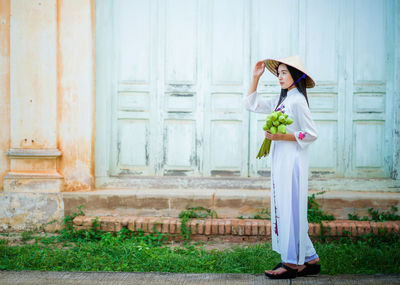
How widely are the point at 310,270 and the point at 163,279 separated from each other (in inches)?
50.2

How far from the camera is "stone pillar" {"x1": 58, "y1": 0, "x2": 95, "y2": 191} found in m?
5.50

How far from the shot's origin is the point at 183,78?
18.9 ft

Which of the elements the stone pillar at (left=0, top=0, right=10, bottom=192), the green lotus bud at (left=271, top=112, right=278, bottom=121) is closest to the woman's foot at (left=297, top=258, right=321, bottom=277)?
the green lotus bud at (left=271, top=112, right=278, bottom=121)

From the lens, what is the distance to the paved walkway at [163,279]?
12.1 feet

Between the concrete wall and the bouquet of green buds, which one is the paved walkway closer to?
the bouquet of green buds

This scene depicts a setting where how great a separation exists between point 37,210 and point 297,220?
3.41m

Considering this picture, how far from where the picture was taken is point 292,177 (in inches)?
141

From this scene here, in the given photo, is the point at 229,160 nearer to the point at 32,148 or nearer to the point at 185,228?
the point at 185,228

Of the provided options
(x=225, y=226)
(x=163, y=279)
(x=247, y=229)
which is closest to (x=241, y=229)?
(x=247, y=229)

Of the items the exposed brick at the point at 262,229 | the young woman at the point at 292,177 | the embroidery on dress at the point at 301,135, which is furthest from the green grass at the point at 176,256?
the embroidery on dress at the point at 301,135

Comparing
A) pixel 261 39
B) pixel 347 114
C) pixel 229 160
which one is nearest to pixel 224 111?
pixel 229 160

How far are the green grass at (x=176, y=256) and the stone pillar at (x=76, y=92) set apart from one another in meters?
0.98

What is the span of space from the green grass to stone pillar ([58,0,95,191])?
98cm

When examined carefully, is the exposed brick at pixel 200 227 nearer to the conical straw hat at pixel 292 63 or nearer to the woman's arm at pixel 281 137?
the woman's arm at pixel 281 137
